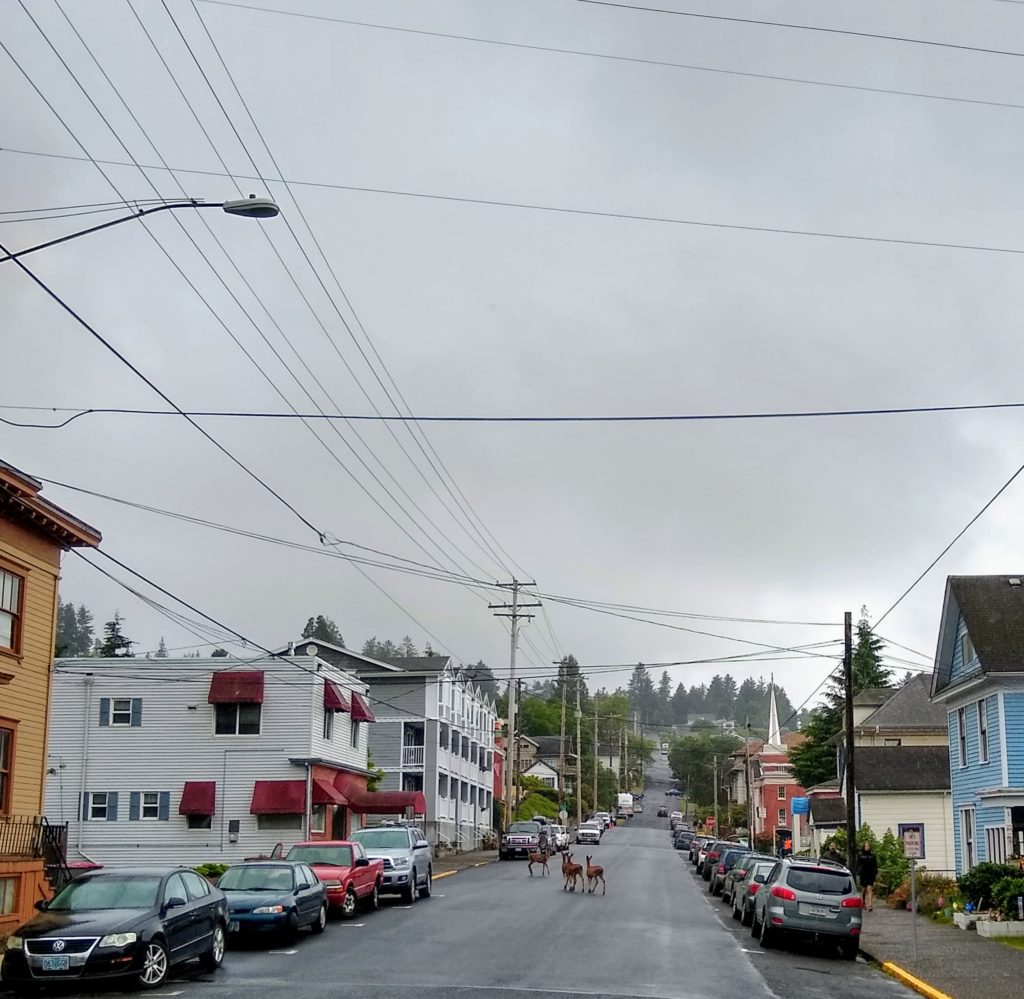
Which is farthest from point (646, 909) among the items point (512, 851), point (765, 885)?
point (512, 851)

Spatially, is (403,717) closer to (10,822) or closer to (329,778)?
(329,778)

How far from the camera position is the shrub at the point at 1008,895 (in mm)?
27156

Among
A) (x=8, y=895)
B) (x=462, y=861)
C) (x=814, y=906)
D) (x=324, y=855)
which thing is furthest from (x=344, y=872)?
(x=462, y=861)

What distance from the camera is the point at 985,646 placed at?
111 feet

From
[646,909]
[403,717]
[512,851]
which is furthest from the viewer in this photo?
[403,717]

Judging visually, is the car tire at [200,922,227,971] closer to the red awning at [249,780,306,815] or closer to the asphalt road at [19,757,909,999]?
the asphalt road at [19,757,909,999]

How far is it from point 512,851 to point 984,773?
1256 inches

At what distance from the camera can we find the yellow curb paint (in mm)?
18281

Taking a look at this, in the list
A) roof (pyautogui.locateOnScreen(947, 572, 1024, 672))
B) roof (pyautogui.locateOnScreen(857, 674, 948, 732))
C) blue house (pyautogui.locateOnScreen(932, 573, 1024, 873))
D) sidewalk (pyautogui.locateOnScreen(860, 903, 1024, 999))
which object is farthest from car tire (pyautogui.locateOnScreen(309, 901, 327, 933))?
roof (pyautogui.locateOnScreen(857, 674, 948, 732))

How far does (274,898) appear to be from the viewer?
75.2ft

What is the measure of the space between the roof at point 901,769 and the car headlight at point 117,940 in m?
38.1

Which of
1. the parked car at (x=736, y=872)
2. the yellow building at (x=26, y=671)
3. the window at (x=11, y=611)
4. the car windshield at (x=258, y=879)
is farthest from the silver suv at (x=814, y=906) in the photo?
the window at (x=11, y=611)

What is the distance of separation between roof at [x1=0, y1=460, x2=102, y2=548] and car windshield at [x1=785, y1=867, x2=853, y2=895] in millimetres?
15605

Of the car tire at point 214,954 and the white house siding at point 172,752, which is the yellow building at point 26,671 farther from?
the white house siding at point 172,752
